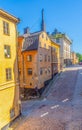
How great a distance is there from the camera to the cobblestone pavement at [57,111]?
18203mm

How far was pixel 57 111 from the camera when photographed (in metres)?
22.5

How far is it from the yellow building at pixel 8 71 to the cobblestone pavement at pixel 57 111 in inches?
76.3

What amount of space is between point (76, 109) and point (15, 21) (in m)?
15.6

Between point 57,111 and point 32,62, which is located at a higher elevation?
point 32,62

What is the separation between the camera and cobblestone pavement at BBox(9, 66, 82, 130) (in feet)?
59.7

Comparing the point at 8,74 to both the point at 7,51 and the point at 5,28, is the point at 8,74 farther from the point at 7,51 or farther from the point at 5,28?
the point at 5,28

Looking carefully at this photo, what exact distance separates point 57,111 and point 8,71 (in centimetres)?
951

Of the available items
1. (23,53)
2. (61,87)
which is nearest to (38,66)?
(23,53)

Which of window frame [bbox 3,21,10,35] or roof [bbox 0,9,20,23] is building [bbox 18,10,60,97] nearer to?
roof [bbox 0,9,20,23]

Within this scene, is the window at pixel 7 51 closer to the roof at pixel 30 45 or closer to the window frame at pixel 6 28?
the window frame at pixel 6 28

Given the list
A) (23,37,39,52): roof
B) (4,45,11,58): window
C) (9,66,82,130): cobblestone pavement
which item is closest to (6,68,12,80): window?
(4,45,11,58): window

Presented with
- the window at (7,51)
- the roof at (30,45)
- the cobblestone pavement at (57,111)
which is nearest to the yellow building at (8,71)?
the window at (7,51)

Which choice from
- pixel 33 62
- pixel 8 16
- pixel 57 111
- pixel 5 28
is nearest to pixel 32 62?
pixel 33 62

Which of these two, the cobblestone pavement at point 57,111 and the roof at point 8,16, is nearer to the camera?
the roof at point 8,16
